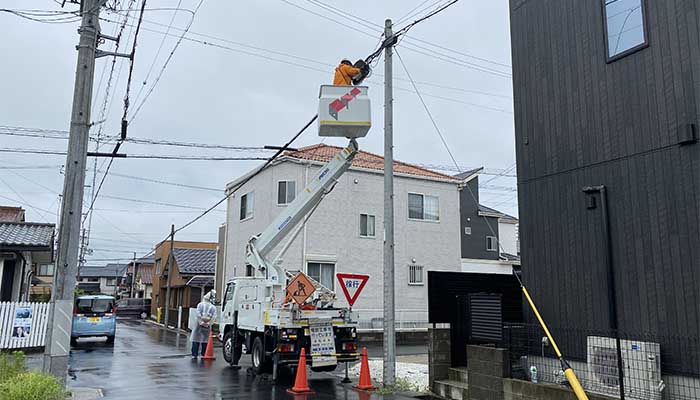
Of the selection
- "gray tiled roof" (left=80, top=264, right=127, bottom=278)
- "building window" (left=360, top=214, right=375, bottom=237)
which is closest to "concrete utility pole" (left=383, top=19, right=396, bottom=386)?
"building window" (left=360, top=214, right=375, bottom=237)

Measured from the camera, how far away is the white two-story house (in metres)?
23.0

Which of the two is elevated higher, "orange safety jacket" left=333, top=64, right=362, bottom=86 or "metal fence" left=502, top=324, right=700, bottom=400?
"orange safety jacket" left=333, top=64, right=362, bottom=86

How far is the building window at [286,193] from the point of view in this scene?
23.0 m

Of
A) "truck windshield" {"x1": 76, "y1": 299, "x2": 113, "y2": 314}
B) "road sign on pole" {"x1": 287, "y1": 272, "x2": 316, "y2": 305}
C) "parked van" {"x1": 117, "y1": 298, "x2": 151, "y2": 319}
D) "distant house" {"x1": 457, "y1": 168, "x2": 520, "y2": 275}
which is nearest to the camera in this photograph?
"road sign on pole" {"x1": 287, "y1": 272, "x2": 316, "y2": 305}

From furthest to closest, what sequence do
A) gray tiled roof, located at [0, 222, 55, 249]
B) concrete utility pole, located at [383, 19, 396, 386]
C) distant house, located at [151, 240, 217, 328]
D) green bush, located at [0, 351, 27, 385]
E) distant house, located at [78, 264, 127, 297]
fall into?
distant house, located at [78, 264, 127, 297] < distant house, located at [151, 240, 217, 328] < gray tiled roof, located at [0, 222, 55, 249] < concrete utility pole, located at [383, 19, 396, 386] < green bush, located at [0, 351, 27, 385]

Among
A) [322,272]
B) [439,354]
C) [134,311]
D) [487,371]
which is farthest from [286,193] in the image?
[134,311]

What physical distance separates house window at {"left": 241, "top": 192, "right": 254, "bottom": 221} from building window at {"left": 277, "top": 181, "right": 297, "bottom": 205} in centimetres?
249

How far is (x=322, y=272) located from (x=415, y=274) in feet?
15.9

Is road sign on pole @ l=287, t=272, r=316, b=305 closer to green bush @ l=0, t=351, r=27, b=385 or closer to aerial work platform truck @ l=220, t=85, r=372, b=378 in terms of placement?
aerial work platform truck @ l=220, t=85, r=372, b=378

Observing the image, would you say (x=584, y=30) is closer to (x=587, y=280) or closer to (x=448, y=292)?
(x=587, y=280)

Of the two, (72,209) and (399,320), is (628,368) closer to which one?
(72,209)

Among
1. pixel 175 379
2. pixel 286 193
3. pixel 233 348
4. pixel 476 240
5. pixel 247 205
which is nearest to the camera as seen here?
pixel 175 379

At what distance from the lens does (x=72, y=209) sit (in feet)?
29.5

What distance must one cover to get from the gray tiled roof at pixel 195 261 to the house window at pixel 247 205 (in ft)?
42.1
